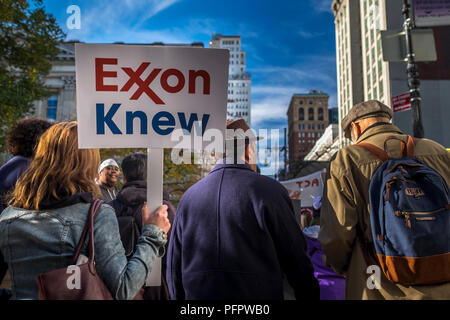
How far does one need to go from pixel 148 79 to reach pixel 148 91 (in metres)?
0.08

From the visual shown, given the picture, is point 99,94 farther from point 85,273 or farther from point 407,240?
point 407,240

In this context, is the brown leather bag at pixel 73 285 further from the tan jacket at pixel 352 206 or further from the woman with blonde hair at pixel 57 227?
the tan jacket at pixel 352 206

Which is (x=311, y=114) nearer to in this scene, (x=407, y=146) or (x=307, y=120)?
(x=307, y=120)

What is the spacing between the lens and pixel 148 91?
258 centimetres

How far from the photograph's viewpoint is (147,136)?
2543 millimetres

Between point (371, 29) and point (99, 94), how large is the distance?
49.1 meters

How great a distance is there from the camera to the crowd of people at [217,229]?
72.8 inches

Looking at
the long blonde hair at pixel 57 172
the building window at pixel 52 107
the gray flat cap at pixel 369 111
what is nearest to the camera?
the long blonde hair at pixel 57 172

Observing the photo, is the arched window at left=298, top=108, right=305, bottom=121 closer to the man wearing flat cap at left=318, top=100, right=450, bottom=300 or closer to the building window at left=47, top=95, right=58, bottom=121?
the building window at left=47, top=95, right=58, bottom=121

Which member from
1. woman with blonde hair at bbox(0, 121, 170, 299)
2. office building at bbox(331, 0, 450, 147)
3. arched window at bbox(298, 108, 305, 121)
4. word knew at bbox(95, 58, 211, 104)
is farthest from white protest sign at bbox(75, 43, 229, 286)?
arched window at bbox(298, 108, 305, 121)

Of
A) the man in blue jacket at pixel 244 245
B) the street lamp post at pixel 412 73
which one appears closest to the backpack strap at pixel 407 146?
the man in blue jacket at pixel 244 245

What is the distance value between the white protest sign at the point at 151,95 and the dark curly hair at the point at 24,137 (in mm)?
1321

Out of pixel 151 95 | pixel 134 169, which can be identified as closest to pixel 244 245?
pixel 151 95

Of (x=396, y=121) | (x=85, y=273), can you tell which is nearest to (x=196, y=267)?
(x=85, y=273)
